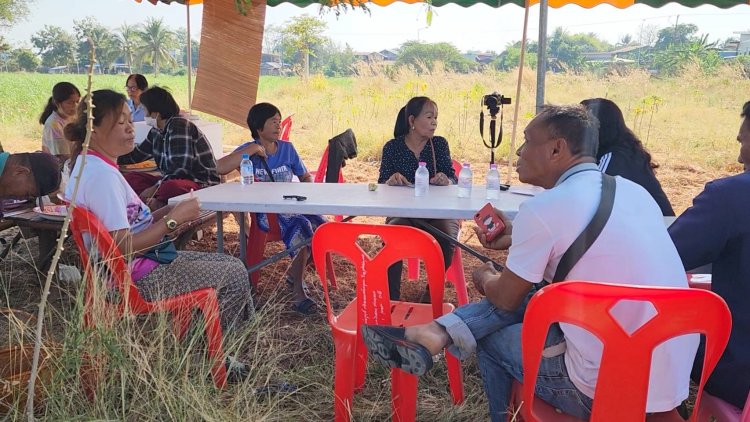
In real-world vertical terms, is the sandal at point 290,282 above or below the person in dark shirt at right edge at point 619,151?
below

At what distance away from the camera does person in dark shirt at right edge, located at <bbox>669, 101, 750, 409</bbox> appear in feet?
5.12

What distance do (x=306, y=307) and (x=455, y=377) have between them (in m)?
1.39

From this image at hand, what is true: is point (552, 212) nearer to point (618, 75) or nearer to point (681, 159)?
point (681, 159)

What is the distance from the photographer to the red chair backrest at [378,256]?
1.91 metres

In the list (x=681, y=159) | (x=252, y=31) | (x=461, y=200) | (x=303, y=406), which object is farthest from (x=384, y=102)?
(x=303, y=406)

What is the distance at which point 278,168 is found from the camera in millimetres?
4078

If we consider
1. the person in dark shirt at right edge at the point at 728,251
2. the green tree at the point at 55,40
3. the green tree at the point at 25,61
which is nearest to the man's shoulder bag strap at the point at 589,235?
the person in dark shirt at right edge at the point at 728,251

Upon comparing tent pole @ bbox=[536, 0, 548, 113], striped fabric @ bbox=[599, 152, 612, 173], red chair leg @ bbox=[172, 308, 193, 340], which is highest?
tent pole @ bbox=[536, 0, 548, 113]

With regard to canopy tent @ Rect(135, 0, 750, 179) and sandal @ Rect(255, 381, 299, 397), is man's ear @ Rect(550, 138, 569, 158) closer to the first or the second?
sandal @ Rect(255, 381, 299, 397)

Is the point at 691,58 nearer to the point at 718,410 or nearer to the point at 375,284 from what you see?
the point at 718,410

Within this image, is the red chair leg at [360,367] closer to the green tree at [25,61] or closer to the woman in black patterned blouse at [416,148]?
the woman in black patterned blouse at [416,148]

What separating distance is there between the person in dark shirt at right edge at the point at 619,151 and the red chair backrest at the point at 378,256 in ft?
4.13

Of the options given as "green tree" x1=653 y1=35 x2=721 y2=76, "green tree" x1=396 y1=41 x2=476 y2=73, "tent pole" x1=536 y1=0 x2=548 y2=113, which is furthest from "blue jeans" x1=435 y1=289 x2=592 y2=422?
"green tree" x1=396 y1=41 x2=476 y2=73

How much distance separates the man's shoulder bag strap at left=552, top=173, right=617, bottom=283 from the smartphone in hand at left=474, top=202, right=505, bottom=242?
781mm
